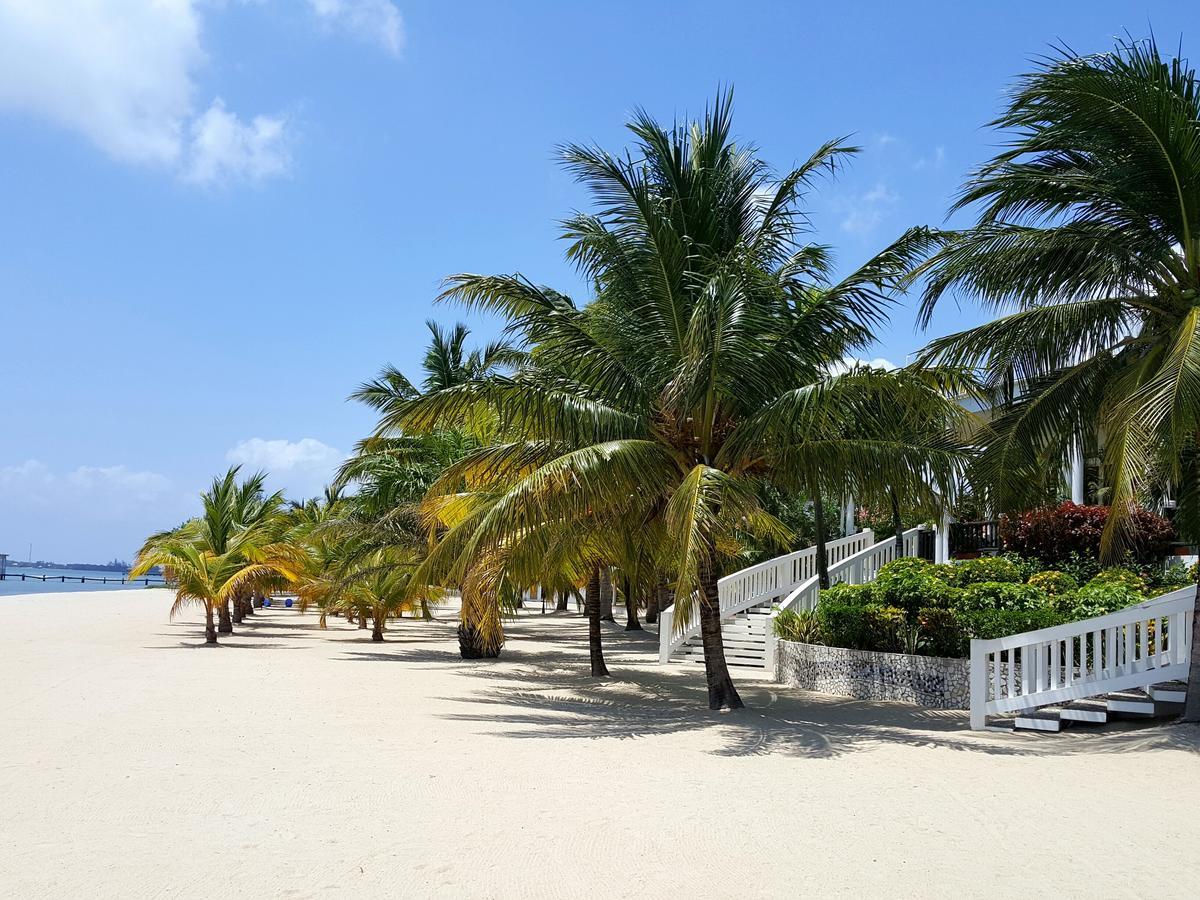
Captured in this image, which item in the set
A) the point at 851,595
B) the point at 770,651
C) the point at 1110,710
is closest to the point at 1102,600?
the point at 1110,710

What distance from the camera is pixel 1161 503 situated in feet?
63.7

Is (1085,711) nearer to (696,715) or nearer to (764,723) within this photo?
(764,723)

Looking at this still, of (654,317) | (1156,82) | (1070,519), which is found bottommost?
(1070,519)

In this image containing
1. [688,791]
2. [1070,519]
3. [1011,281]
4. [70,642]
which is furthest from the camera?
[70,642]

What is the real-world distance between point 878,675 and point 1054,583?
3.65 m

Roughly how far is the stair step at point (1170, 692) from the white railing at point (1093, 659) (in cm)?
29

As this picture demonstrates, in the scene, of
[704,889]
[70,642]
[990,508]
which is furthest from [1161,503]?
[70,642]

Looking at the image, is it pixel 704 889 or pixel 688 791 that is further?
pixel 688 791

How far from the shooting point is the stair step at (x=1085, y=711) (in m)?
10.4

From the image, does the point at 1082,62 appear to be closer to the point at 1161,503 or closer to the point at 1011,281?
the point at 1011,281

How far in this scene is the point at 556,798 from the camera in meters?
7.07

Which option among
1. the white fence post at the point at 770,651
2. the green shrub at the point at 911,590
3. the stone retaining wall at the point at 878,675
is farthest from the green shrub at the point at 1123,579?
the white fence post at the point at 770,651

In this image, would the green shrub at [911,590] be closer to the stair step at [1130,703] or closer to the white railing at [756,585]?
the stair step at [1130,703]

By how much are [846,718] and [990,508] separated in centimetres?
320
